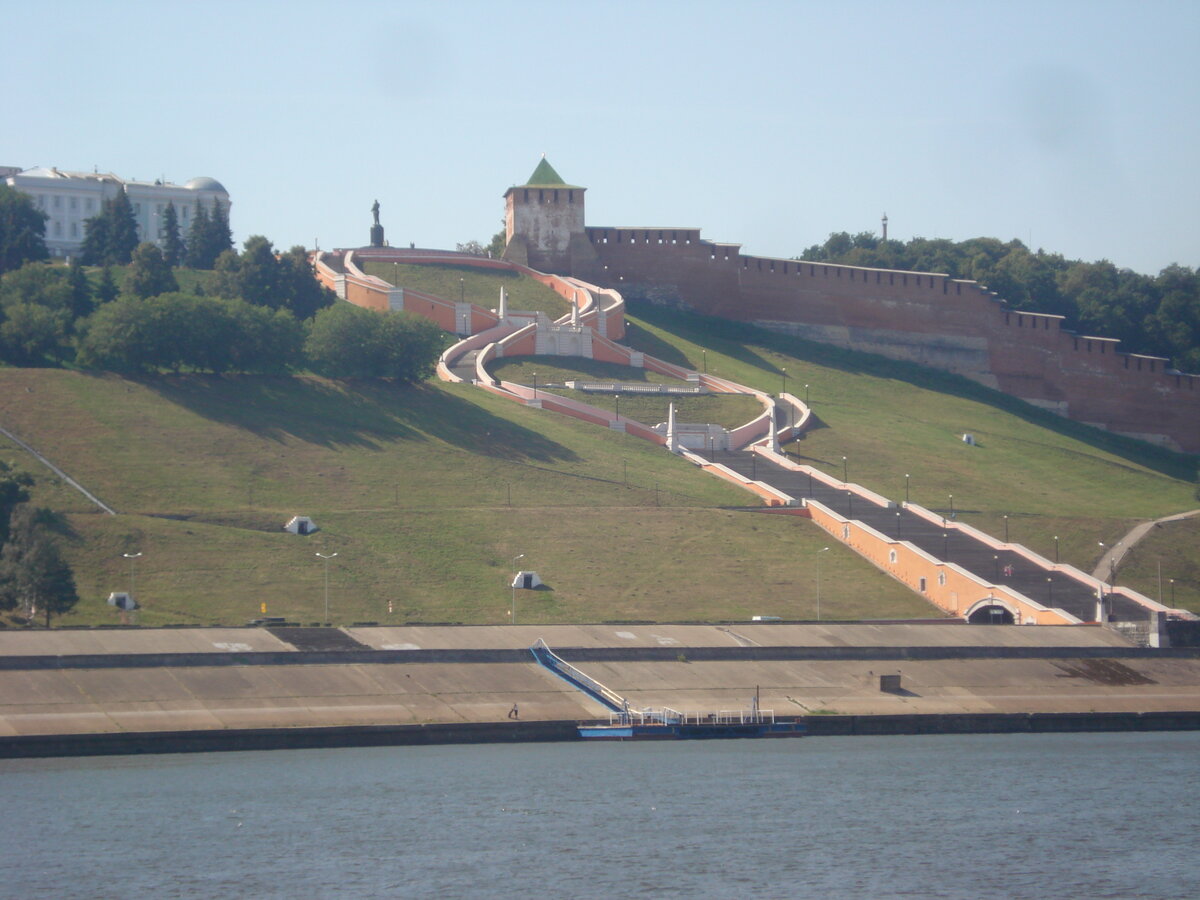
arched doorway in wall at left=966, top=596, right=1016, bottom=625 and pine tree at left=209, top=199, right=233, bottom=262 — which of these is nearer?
arched doorway in wall at left=966, top=596, right=1016, bottom=625

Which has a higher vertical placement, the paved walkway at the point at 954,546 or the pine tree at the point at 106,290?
the pine tree at the point at 106,290

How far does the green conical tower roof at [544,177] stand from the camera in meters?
86.1

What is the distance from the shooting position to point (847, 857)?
2759cm

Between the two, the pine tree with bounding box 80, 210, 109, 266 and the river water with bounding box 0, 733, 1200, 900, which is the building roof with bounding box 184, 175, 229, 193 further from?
the river water with bounding box 0, 733, 1200, 900

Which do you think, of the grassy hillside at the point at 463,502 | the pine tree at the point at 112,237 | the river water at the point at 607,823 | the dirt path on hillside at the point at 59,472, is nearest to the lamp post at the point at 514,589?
the grassy hillside at the point at 463,502

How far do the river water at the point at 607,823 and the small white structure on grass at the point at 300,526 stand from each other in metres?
14.1

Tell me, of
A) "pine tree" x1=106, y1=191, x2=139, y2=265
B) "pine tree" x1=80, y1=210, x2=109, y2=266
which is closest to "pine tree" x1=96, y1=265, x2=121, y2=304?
"pine tree" x1=106, y1=191, x2=139, y2=265

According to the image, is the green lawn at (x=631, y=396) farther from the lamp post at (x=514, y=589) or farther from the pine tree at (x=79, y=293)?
the lamp post at (x=514, y=589)

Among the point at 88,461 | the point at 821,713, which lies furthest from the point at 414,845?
the point at 88,461

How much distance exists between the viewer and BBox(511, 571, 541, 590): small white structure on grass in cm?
4647

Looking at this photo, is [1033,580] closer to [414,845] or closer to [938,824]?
[938,824]

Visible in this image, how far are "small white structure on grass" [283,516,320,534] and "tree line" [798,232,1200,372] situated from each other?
155ft

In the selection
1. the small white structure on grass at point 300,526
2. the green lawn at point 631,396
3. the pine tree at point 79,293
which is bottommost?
the small white structure on grass at point 300,526

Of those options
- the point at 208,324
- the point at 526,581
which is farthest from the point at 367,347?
the point at 526,581
